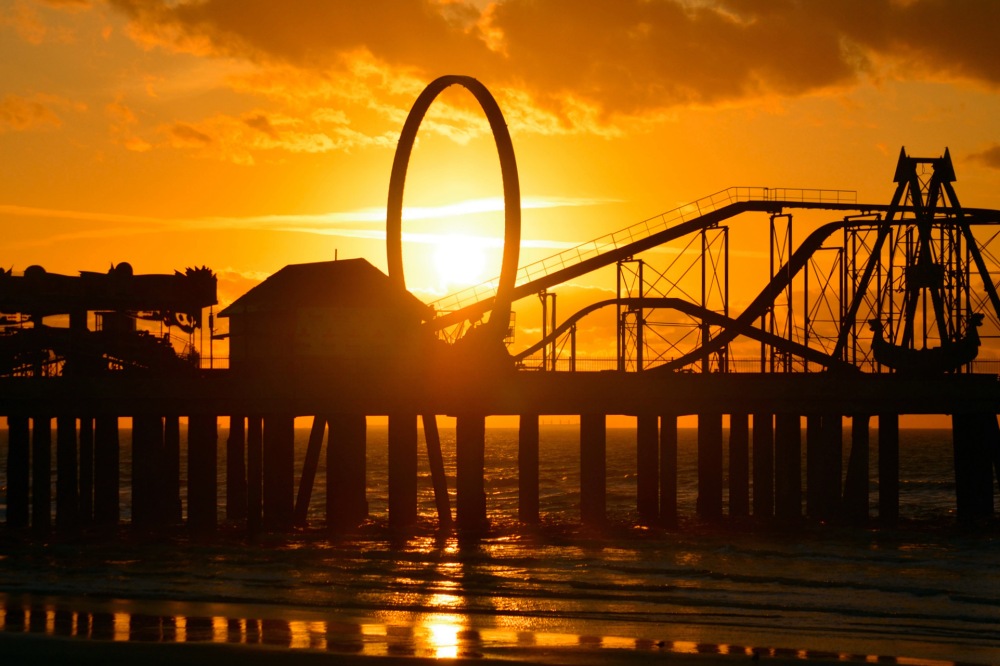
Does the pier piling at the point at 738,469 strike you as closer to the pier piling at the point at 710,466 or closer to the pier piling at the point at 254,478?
the pier piling at the point at 710,466

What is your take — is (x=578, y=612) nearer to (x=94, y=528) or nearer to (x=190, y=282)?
(x=94, y=528)

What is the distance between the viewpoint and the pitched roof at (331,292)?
4681 cm

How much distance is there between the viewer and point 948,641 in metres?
22.9

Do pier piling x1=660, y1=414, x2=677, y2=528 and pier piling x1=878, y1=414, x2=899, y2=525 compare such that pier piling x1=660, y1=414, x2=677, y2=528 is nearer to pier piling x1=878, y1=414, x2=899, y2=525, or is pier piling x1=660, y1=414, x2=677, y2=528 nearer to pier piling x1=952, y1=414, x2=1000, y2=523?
pier piling x1=878, y1=414, x2=899, y2=525

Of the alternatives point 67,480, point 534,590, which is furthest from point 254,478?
point 534,590

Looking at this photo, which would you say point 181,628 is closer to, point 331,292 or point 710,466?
point 331,292

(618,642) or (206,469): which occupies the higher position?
(206,469)

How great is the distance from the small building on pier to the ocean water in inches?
256

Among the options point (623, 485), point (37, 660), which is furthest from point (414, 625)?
point (623, 485)

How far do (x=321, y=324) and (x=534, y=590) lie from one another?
20.1 m

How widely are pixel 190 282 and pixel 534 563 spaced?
2137 cm

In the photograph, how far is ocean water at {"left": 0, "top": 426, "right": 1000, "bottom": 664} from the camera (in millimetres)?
22469

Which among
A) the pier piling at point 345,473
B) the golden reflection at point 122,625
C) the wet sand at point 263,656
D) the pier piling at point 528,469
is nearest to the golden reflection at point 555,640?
the wet sand at point 263,656

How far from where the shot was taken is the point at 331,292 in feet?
155
